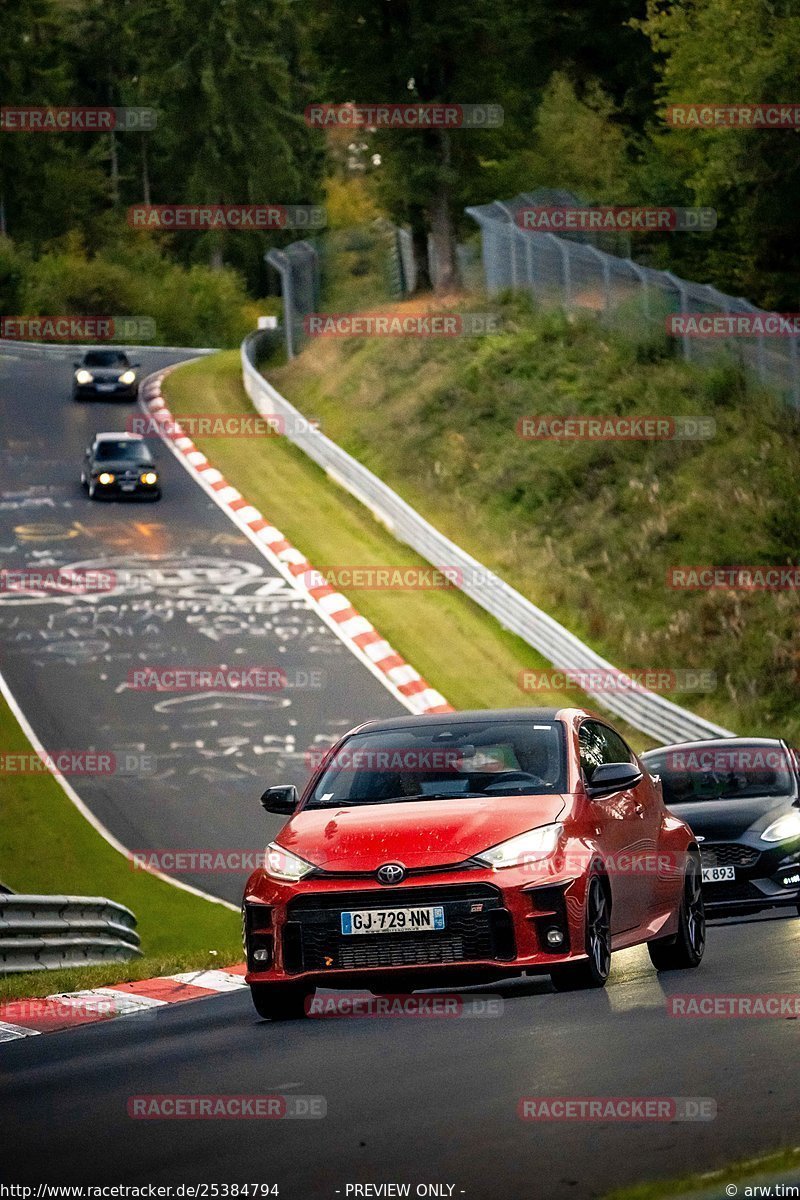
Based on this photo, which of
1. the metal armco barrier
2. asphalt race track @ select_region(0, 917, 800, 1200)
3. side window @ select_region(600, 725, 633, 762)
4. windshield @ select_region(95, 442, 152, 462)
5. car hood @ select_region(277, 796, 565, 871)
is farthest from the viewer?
windshield @ select_region(95, 442, 152, 462)

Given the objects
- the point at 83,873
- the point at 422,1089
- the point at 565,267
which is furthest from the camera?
the point at 565,267

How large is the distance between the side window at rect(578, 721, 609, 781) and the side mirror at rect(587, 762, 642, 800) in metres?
0.13

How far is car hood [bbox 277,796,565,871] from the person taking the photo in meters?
9.69

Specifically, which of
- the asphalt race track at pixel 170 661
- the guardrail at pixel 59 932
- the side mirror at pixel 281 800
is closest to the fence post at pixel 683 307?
the asphalt race track at pixel 170 661

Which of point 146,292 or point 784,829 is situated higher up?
point 784,829

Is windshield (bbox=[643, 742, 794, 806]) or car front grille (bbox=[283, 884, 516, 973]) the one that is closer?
car front grille (bbox=[283, 884, 516, 973])

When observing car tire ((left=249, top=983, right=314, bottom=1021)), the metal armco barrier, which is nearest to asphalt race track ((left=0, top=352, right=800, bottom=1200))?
car tire ((left=249, top=983, right=314, bottom=1021))

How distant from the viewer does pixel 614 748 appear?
11570mm

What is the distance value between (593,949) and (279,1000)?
1.59m

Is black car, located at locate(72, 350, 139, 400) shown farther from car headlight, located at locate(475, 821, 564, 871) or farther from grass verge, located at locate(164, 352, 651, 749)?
car headlight, located at locate(475, 821, 564, 871)

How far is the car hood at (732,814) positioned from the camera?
15.1m

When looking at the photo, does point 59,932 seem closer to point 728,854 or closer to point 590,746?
point 728,854

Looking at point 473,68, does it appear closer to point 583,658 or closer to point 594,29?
point 594,29

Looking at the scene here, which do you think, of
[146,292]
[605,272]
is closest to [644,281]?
[605,272]
